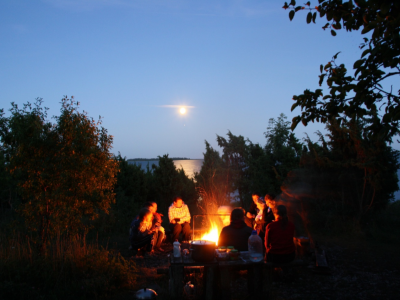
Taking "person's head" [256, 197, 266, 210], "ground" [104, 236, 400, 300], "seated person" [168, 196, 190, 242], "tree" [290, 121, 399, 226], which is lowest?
"ground" [104, 236, 400, 300]

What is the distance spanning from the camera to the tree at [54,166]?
15.3 feet

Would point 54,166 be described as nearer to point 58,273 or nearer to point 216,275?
point 58,273

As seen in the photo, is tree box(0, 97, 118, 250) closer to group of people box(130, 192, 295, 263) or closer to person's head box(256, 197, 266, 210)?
group of people box(130, 192, 295, 263)

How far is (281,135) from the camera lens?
12.1 m

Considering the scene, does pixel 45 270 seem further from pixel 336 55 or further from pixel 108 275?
pixel 336 55

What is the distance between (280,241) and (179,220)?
11.8 feet

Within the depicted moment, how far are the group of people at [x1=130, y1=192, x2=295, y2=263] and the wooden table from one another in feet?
1.98

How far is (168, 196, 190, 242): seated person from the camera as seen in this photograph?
7.52 meters

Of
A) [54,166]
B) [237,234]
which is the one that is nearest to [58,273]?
[54,166]

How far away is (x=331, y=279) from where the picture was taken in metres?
4.72

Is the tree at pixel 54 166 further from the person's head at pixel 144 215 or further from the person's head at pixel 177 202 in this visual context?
the person's head at pixel 177 202

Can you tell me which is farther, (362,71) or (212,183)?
(212,183)

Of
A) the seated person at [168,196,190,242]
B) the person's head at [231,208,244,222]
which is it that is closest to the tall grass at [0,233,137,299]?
the person's head at [231,208,244,222]

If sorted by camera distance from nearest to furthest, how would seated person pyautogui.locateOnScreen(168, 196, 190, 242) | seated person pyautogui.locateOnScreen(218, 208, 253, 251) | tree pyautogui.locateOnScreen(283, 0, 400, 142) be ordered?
tree pyautogui.locateOnScreen(283, 0, 400, 142)
seated person pyautogui.locateOnScreen(218, 208, 253, 251)
seated person pyautogui.locateOnScreen(168, 196, 190, 242)
